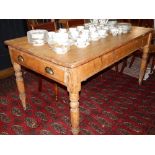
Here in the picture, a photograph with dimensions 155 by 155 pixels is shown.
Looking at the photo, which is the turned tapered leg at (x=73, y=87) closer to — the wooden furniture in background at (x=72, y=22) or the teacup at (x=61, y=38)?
the teacup at (x=61, y=38)

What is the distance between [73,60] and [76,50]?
264 mm

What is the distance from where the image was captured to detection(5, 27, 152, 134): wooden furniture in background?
158 centimetres

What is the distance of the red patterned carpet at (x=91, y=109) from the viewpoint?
2193 millimetres

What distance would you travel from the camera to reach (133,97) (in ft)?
9.07

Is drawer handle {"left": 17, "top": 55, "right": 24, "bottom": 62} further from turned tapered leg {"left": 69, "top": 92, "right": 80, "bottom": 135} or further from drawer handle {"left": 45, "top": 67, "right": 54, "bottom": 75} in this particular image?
turned tapered leg {"left": 69, "top": 92, "right": 80, "bottom": 135}

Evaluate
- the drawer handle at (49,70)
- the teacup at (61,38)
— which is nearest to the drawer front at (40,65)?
the drawer handle at (49,70)

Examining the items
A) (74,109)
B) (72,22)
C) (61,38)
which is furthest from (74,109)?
(72,22)

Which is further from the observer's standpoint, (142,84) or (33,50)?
(142,84)

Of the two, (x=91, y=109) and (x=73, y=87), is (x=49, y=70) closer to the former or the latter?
(x=73, y=87)

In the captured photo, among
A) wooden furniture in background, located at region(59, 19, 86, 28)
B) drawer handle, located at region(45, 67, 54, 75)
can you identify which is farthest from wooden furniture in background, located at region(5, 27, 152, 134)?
wooden furniture in background, located at region(59, 19, 86, 28)
